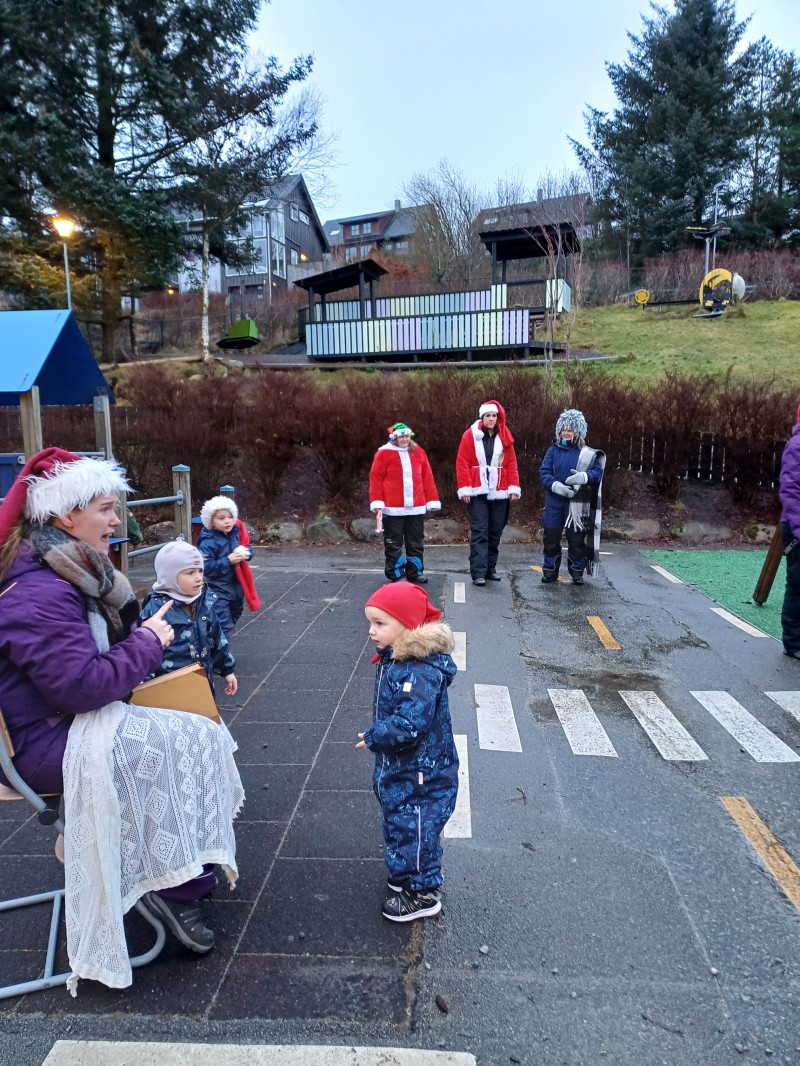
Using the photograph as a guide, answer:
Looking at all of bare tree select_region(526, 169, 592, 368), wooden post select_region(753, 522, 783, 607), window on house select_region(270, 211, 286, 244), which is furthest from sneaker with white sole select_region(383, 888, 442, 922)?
window on house select_region(270, 211, 286, 244)

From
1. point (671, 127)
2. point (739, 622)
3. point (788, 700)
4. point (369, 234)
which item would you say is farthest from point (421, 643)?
point (369, 234)

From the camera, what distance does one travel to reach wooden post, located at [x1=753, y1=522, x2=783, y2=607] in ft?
21.9

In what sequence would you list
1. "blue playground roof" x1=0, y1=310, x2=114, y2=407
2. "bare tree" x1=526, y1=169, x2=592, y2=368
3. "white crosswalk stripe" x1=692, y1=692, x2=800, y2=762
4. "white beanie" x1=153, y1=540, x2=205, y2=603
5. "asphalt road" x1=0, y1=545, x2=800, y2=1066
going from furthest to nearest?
"bare tree" x1=526, y1=169, x2=592, y2=368 → "blue playground roof" x1=0, y1=310, x2=114, y2=407 → "white crosswalk stripe" x1=692, y1=692, x2=800, y2=762 → "white beanie" x1=153, y1=540, x2=205, y2=603 → "asphalt road" x1=0, y1=545, x2=800, y2=1066

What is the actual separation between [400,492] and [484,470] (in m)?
0.96

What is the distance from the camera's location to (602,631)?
6.55 metres

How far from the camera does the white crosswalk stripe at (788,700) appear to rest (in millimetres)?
4781

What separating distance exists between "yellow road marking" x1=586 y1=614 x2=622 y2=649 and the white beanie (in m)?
4.06

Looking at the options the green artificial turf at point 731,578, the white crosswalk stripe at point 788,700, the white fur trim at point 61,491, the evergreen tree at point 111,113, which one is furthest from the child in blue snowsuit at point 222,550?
the evergreen tree at point 111,113

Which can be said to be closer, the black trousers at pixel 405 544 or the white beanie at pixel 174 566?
the white beanie at pixel 174 566

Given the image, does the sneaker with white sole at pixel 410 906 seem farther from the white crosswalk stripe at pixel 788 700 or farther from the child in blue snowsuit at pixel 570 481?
the child in blue snowsuit at pixel 570 481

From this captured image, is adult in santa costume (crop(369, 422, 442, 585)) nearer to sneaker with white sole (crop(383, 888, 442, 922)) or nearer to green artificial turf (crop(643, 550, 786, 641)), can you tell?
green artificial turf (crop(643, 550, 786, 641))

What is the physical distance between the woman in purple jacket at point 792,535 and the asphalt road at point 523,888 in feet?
1.54

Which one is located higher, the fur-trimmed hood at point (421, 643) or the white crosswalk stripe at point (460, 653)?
the fur-trimmed hood at point (421, 643)

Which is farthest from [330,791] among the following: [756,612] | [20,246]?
[20,246]
